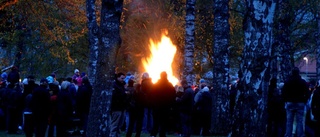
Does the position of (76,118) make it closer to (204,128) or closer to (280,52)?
(204,128)

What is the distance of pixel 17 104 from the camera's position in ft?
78.3

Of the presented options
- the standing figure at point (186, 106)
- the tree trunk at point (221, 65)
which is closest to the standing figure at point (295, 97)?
the standing figure at point (186, 106)

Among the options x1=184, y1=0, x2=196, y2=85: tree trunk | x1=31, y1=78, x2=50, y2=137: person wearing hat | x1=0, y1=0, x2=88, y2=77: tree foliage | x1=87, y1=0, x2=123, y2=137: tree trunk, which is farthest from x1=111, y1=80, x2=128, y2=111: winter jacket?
x1=0, y1=0, x2=88, y2=77: tree foliage

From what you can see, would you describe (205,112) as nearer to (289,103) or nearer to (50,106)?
(289,103)

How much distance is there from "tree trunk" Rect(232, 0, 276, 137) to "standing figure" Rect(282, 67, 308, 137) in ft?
22.3

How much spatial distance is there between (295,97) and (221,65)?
4443mm

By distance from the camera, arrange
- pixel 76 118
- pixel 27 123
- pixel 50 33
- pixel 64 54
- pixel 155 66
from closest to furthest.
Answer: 1. pixel 27 123
2. pixel 76 118
3. pixel 50 33
4. pixel 64 54
5. pixel 155 66

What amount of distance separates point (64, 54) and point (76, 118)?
1280 centimetres

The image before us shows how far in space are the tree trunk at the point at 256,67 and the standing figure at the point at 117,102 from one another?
5705 millimetres

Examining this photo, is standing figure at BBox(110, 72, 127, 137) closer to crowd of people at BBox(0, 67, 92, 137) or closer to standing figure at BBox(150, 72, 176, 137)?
standing figure at BBox(150, 72, 176, 137)

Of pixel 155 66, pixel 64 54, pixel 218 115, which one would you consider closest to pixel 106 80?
pixel 218 115

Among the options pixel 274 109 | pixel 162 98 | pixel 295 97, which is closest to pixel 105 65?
pixel 162 98

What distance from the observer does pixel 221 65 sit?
24.3 m

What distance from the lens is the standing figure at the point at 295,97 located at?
20297mm
